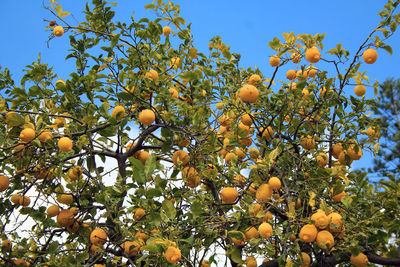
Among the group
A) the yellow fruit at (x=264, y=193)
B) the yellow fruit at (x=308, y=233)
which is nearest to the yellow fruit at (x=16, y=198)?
the yellow fruit at (x=264, y=193)

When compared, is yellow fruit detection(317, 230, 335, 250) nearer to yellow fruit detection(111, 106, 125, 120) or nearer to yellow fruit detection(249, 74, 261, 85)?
yellow fruit detection(249, 74, 261, 85)

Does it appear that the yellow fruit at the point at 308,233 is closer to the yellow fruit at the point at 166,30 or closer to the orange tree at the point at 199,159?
the orange tree at the point at 199,159

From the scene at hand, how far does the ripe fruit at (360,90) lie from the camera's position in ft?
10.0

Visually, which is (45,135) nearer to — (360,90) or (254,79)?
(254,79)

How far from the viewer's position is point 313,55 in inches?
114

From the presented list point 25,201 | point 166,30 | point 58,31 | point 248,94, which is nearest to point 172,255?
point 248,94

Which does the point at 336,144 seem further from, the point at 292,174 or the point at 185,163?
the point at 185,163

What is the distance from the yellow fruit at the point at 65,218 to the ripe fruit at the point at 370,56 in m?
2.67

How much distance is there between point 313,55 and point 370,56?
1.42 ft

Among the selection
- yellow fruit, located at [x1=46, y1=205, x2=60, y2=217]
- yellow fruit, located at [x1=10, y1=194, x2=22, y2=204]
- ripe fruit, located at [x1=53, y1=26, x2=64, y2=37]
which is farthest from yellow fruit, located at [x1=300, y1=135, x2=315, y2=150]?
yellow fruit, located at [x1=10, y1=194, x2=22, y2=204]

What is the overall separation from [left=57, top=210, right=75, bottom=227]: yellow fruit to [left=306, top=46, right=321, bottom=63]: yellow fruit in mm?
2300

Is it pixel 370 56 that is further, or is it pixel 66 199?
pixel 66 199

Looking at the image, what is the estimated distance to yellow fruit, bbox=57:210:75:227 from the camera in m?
2.97

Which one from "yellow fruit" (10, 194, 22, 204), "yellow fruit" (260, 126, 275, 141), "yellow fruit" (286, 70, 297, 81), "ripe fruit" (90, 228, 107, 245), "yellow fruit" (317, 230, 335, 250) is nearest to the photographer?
"yellow fruit" (317, 230, 335, 250)
